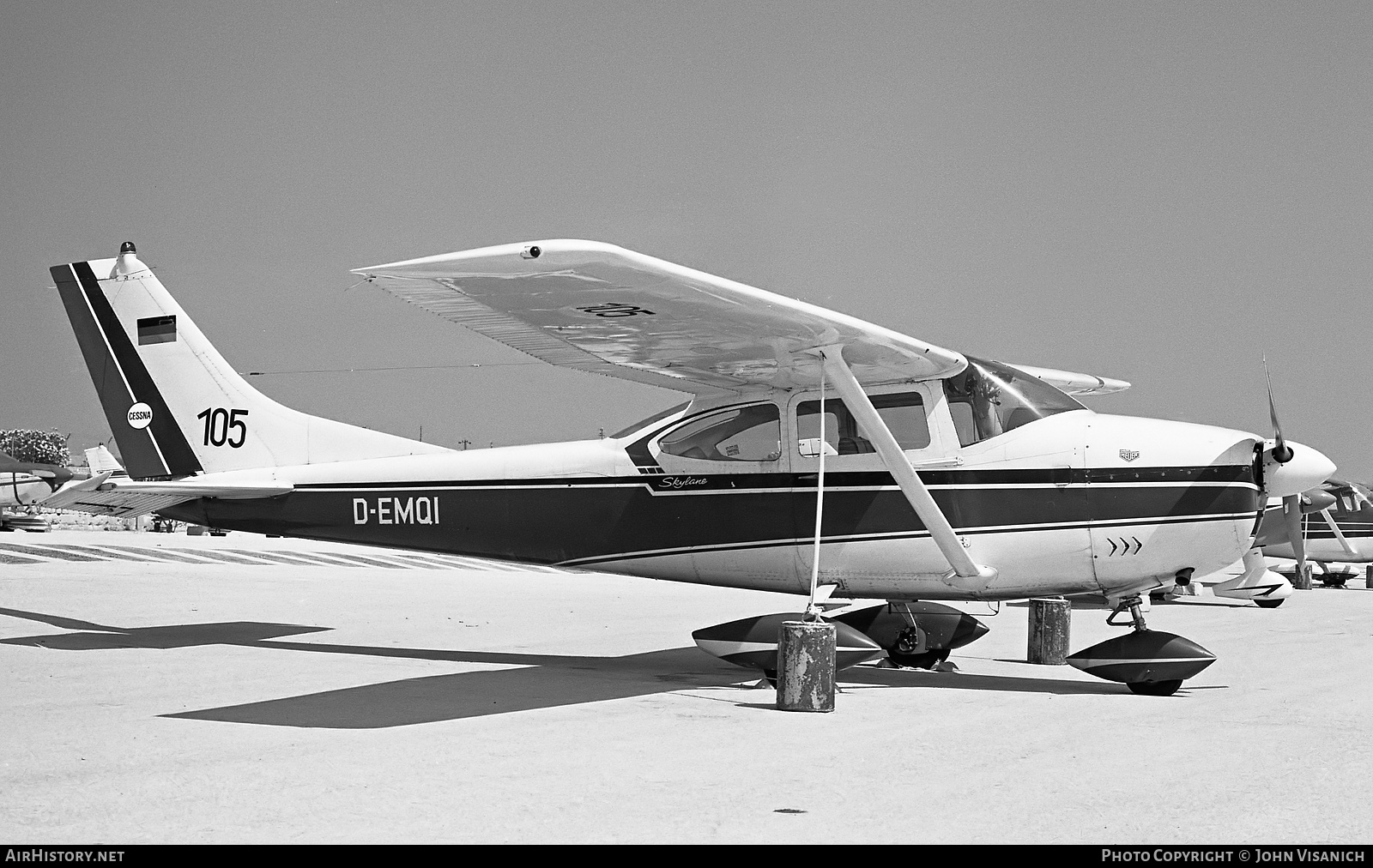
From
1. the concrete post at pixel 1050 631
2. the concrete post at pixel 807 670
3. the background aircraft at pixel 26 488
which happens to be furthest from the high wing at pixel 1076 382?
the background aircraft at pixel 26 488

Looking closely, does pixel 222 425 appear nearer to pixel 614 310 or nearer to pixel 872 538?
pixel 614 310

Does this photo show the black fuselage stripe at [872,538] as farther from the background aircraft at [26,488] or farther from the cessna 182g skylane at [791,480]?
the background aircraft at [26,488]

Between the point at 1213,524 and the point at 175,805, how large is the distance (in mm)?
7200

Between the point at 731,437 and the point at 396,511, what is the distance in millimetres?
3174

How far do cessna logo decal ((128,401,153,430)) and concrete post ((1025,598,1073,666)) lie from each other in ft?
28.5

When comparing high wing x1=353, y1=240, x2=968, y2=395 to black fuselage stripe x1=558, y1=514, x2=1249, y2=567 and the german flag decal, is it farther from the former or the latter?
the german flag decal

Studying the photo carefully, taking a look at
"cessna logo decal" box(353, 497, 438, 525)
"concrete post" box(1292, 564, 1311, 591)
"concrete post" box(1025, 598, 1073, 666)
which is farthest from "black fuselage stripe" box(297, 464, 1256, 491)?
"concrete post" box(1292, 564, 1311, 591)

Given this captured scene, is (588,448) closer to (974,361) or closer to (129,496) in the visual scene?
(974,361)

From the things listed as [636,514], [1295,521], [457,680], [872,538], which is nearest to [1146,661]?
[872,538]

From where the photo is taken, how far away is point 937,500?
9445mm

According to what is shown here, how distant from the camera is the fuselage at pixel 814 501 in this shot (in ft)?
29.8

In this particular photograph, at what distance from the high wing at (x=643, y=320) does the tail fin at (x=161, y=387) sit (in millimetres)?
3658

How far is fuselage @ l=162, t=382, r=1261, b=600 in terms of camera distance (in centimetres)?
909

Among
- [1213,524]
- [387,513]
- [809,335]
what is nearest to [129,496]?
[387,513]
